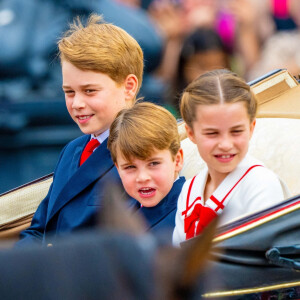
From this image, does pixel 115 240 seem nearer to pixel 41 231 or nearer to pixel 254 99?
pixel 254 99

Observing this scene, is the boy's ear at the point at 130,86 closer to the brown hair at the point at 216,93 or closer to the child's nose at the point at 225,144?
the brown hair at the point at 216,93

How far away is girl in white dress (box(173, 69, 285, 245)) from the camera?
1.75 meters

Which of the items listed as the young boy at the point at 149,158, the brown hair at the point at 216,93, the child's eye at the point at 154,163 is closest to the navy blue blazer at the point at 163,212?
the young boy at the point at 149,158

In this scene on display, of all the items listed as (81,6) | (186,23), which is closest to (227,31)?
(186,23)

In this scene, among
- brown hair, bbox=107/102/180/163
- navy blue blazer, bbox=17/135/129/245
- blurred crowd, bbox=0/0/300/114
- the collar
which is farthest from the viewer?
blurred crowd, bbox=0/0/300/114

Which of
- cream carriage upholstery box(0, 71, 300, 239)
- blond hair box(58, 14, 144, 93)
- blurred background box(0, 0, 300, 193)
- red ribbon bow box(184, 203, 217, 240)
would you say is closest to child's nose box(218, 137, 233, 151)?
red ribbon bow box(184, 203, 217, 240)

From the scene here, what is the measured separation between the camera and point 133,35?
439 centimetres

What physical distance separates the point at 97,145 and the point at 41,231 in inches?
12.7

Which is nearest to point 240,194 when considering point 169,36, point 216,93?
point 216,93

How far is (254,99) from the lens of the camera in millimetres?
1873

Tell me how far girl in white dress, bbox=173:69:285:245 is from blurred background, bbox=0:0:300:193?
211 cm

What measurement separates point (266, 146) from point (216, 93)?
1.45 ft

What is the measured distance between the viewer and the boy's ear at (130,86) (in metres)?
2.15

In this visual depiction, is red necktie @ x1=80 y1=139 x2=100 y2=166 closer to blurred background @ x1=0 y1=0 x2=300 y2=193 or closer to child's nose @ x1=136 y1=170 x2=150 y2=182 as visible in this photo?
child's nose @ x1=136 y1=170 x2=150 y2=182
